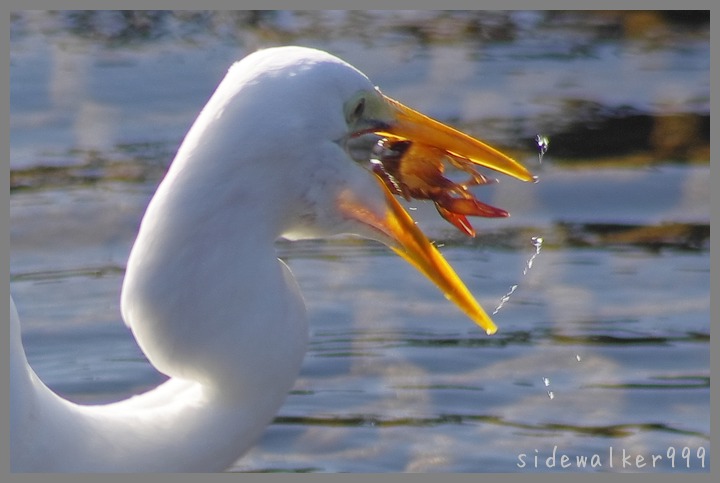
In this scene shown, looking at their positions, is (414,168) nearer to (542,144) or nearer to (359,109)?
Result: (359,109)

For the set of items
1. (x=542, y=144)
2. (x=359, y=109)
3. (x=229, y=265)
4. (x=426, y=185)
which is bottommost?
(x=542, y=144)

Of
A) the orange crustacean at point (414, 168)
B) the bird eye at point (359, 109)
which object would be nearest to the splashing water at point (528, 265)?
the orange crustacean at point (414, 168)

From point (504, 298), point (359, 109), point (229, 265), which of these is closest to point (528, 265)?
point (504, 298)

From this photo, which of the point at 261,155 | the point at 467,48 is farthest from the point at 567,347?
the point at 467,48

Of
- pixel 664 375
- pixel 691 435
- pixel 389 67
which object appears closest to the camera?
pixel 691 435

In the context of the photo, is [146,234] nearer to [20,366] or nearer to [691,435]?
[20,366]

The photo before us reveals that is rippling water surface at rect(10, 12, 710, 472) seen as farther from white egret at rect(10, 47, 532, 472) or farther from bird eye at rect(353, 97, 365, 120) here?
bird eye at rect(353, 97, 365, 120)

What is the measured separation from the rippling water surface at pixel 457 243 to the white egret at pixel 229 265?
5.12ft

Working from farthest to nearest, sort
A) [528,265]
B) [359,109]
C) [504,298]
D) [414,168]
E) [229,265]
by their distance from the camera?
[528,265], [504,298], [414,168], [359,109], [229,265]

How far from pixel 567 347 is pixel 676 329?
513 mm

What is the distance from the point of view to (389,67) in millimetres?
8859

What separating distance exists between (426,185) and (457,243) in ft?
9.06

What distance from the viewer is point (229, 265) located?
3564 millimetres

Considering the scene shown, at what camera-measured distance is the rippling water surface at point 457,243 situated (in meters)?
5.65
